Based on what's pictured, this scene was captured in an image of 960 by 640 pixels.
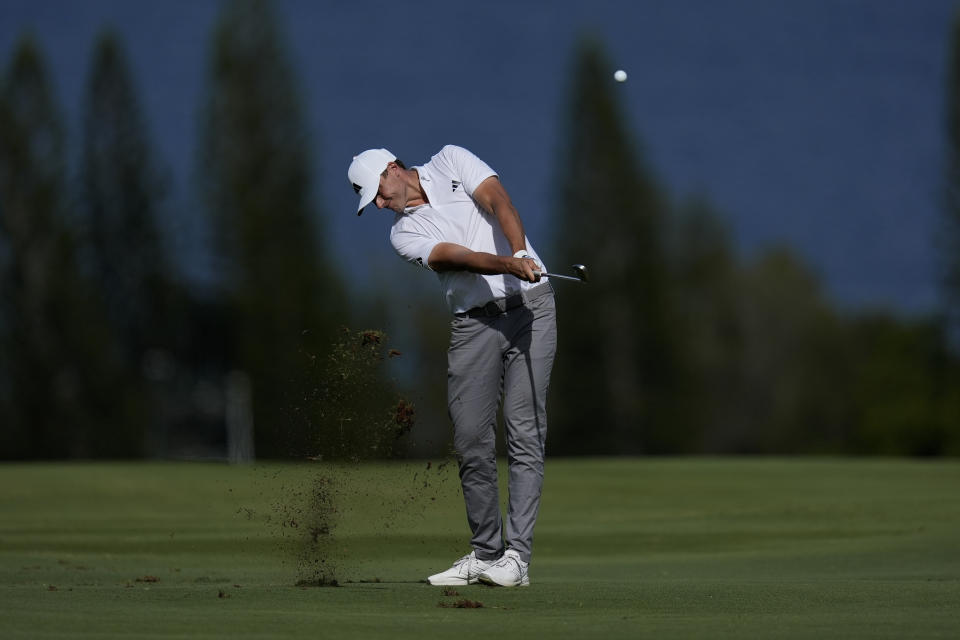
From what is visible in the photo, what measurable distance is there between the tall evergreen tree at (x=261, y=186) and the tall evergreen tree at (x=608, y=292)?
870cm

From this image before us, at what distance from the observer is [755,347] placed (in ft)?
219

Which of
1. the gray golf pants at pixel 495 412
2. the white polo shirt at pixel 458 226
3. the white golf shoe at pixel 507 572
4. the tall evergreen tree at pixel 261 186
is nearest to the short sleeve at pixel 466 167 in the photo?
the white polo shirt at pixel 458 226

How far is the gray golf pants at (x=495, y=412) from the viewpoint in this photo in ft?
24.4

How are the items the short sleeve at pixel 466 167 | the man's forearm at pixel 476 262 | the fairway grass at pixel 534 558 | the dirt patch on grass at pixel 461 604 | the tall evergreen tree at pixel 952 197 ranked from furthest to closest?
the tall evergreen tree at pixel 952 197, the short sleeve at pixel 466 167, the man's forearm at pixel 476 262, the dirt patch on grass at pixel 461 604, the fairway grass at pixel 534 558

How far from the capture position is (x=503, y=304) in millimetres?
7434

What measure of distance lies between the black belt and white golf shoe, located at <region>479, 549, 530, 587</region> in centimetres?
117

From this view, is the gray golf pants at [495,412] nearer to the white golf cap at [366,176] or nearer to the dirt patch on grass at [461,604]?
the white golf cap at [366,176]

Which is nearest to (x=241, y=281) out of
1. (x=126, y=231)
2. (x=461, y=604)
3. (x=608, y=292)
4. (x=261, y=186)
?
(x=261, y=186)

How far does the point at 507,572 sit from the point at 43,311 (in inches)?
1820

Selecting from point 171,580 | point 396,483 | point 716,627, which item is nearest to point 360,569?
point 171,580

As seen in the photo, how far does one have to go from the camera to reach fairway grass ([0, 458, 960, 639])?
18.8 feet

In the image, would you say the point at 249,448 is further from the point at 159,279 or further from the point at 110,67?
the point at 110,67

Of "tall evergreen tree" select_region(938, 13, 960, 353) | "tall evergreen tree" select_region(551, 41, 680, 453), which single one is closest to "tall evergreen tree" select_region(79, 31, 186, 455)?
"tall evergreen tree" select_region(551, 41, 680, 453)

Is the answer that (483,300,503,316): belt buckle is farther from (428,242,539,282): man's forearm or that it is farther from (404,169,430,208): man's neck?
(404,169,430,208): man's neck
